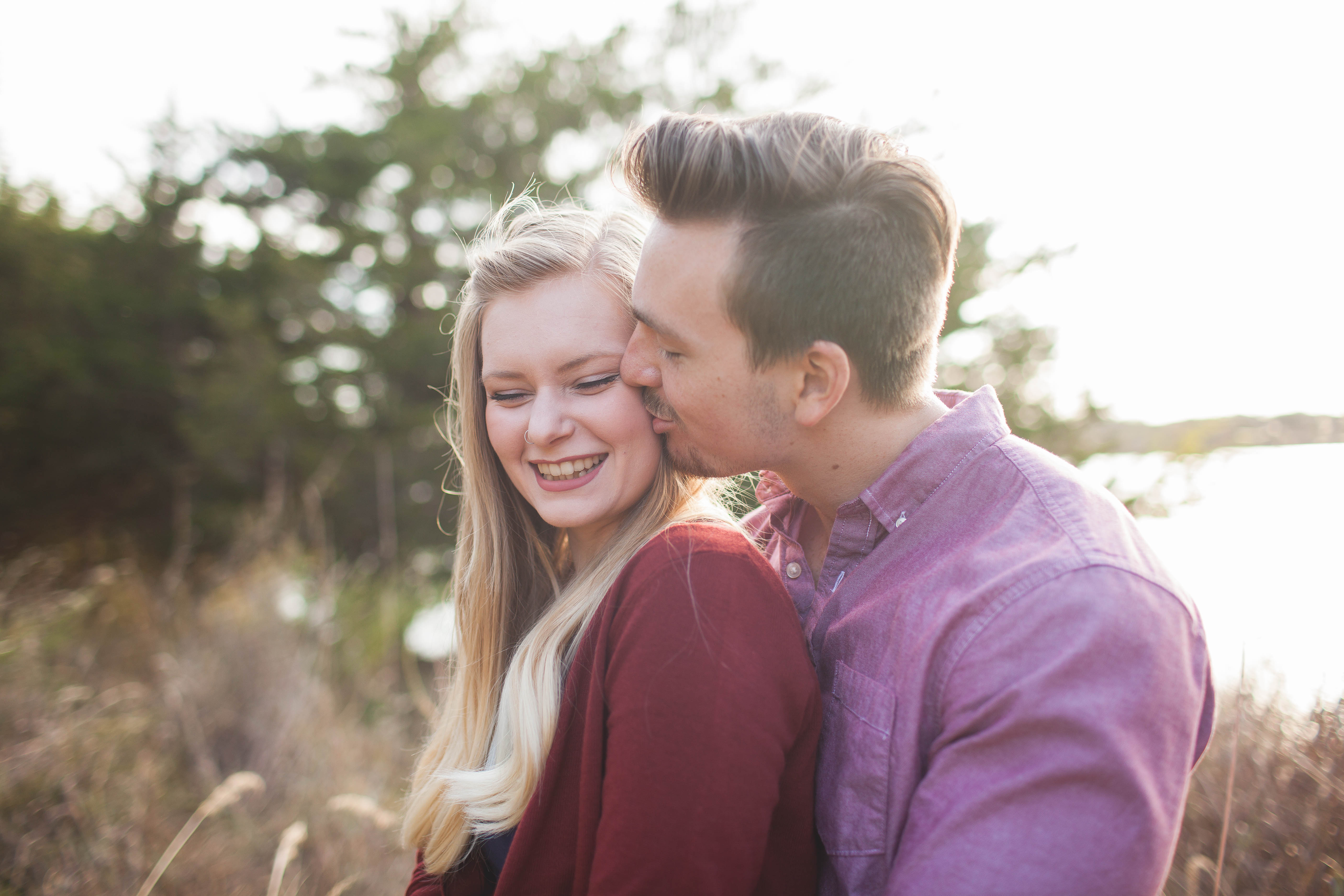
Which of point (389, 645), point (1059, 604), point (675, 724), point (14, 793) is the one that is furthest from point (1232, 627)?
point (389, 645)

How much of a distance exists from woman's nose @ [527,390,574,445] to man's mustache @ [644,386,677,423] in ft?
0.63

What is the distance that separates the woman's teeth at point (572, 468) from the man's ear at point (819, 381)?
0.52m

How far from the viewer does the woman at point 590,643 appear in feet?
4.02

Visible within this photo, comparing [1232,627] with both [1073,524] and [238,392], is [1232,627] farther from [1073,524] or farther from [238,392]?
[238,392]

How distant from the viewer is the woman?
4.02ft

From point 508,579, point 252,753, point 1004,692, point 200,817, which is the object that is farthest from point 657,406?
point 252,753

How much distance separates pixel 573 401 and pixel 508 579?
1.91 feet

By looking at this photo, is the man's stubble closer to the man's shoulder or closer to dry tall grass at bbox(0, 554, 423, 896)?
the man's shoulder

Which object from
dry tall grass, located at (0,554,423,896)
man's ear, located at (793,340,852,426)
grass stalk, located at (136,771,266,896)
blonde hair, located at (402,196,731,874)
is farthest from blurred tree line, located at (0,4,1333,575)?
man's ear, located at (793,340,852,426)

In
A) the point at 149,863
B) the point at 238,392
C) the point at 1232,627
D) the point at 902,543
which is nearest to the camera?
the point at 902,543

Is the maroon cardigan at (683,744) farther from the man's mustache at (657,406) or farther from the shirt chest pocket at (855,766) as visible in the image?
the man's mustache at (657,406)

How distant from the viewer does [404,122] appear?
936cm

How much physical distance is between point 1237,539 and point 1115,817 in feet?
9.08

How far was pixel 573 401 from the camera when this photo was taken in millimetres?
1895
